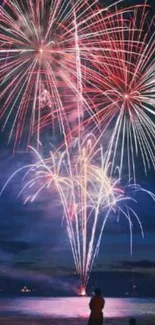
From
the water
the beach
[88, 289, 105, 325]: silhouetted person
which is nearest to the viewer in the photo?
[88, 289, 105, 325]: silhouetted person

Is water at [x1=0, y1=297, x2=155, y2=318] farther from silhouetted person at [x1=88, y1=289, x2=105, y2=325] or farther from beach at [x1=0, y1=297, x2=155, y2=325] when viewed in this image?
silhouetted person at [x1=88, y1=289, x2=105, y2=325]

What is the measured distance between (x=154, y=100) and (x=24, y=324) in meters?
14.7

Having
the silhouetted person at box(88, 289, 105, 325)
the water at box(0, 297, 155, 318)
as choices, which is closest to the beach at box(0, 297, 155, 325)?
the water at box(0, 297, 155, 318)

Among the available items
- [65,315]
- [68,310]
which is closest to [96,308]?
[65,315]

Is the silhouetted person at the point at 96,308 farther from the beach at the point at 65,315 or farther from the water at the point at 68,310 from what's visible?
the water at the point at 68,310

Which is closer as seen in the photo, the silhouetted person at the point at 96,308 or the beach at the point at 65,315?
the silhouetted person at the point at 96,308

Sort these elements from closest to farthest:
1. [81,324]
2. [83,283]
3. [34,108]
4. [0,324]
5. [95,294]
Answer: [95,294]
[34,108]
[83,283]
[0,324]
[81,324]

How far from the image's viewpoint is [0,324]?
28.3 metres

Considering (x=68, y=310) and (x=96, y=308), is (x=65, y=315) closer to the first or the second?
(x=68, y=310)

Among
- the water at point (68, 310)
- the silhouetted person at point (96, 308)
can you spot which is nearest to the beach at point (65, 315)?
the water at point (68, 310)

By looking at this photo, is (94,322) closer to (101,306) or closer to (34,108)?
(101,306)

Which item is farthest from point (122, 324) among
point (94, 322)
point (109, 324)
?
point (94, 322)

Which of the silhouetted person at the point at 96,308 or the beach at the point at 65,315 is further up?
the beach at the point at 65,315

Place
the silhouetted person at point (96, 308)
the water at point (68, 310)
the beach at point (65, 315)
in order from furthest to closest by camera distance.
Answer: the water at point (68, 310) < the beach at point (65, 315) < the silhouetted person at point (96, 308)
